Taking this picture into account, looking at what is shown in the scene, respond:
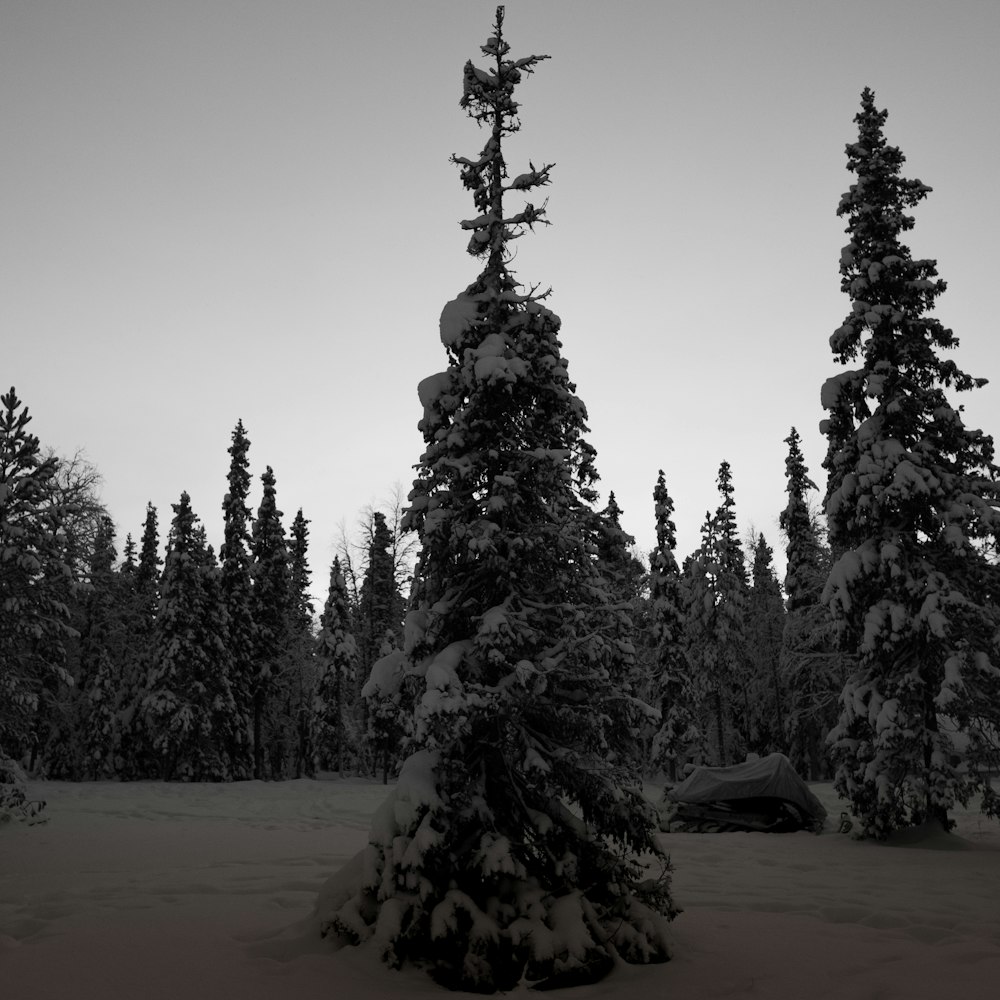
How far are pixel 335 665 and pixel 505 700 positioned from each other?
139 ft

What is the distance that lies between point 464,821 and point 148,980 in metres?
2.81

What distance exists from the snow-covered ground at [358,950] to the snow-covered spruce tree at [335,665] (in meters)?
30.6

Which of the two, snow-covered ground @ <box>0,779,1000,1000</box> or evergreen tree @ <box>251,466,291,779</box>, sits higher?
evergreen tree @ <box>251,466,291,779</box>

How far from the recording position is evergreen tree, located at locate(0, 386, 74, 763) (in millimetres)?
18141

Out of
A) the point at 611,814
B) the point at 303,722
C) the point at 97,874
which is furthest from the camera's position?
the point at 303,722

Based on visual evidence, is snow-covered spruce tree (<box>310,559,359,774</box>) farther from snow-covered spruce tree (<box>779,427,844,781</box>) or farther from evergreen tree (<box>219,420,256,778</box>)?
snow-covered spruce tree (<box>779,427,844,781</box>)

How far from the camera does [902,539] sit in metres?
16.3

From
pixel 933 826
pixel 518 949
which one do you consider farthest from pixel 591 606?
pixel 933 826

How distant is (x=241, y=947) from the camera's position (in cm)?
690

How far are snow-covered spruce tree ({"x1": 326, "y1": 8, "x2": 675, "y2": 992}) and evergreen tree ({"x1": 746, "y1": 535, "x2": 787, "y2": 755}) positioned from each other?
41.0 metres

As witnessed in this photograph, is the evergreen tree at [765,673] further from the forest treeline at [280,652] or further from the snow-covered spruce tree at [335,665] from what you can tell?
the snow-covered spruce tree at [335,665]

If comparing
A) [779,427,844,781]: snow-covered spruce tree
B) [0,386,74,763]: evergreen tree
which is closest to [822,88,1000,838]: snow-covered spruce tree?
[779,427,844,781]: snow-covered spruce tree

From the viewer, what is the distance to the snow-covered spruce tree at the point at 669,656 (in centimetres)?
4025

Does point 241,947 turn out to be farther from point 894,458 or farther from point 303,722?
point 303,722
